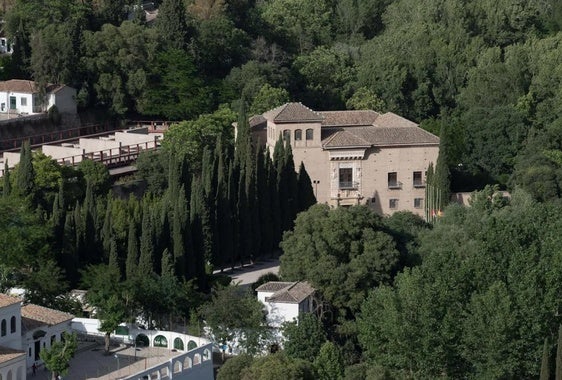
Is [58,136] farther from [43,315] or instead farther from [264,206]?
[43,315]

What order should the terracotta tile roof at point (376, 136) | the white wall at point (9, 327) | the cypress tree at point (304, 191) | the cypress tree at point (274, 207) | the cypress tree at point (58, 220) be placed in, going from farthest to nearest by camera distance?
1. the terracotta tile roof at point (376, 136)
2. the cypress tree at point (304, 191)
3. the cypress tree at point (274, 207)
4. the cypress tree at point (58, 220)
5. the white wall at point (9, 327)

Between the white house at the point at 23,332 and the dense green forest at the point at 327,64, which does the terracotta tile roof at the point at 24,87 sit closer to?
the dense green forest at the point at 327,64

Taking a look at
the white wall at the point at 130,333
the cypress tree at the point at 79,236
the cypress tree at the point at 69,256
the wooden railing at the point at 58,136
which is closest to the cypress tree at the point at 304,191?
the cypress tree at the point at 79,236

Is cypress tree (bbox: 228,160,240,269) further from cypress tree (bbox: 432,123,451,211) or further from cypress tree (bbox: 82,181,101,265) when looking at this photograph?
cypress tree (bbox: 432,123,451,211)

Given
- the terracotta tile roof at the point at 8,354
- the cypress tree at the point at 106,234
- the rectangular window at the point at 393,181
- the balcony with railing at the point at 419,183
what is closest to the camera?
the terracotta tile roof at the point at 8,354

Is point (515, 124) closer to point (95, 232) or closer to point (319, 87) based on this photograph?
Answer: point (319, 87)

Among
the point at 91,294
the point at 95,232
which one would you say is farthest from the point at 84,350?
the point at 95,232
